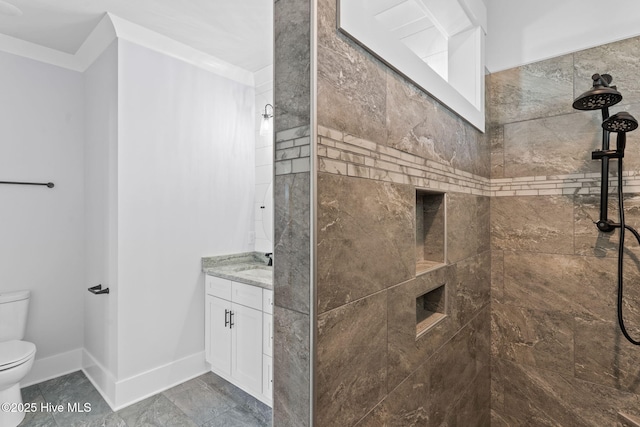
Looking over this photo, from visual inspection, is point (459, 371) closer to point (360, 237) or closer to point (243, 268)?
point (360, 237)

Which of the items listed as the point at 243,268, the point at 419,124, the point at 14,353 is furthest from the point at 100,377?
the point at 419,124

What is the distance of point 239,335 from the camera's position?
2.23m

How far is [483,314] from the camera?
6.24ft

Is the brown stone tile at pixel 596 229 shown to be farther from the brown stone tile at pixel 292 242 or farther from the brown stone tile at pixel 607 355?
the brown stone tile at pixel 292 242

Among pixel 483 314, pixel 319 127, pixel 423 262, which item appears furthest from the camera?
pixel 483 314

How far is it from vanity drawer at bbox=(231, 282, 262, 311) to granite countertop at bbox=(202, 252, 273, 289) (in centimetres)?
4

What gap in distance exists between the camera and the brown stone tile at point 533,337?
176cm

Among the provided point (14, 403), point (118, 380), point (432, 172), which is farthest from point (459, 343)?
point (14, 403)

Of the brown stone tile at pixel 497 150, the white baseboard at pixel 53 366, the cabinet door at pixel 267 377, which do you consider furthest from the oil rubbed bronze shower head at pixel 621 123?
the white baseboard at pixel 53 366

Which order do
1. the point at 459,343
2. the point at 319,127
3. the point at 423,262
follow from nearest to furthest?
the point at 319,127
the point at 423,262
the point at 459,343

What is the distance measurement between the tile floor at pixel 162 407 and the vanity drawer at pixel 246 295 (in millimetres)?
682

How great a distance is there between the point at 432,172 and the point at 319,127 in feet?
2.32

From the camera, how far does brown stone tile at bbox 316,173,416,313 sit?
803 millimetres

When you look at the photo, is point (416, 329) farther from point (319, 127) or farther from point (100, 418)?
point (100, 418)
